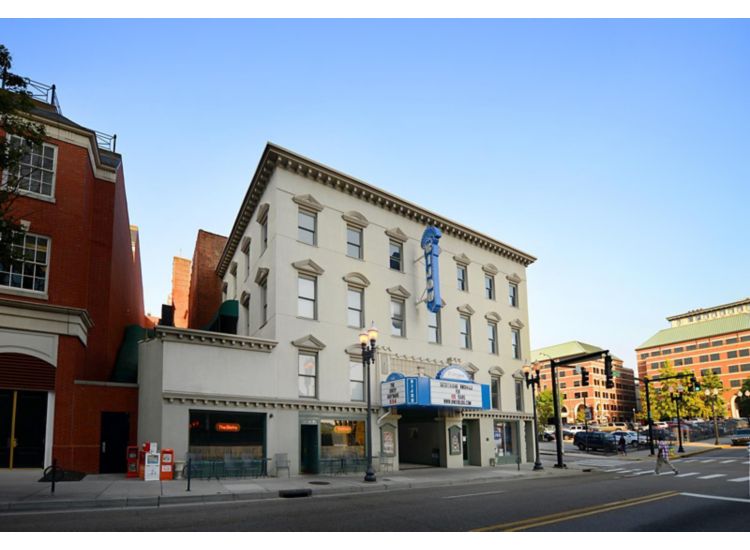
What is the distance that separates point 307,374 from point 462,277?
1361 cm

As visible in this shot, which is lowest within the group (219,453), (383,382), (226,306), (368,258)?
(219,453)

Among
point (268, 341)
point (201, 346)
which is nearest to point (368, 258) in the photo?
point (268, 341)

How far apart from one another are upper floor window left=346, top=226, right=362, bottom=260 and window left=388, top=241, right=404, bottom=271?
2126 mm

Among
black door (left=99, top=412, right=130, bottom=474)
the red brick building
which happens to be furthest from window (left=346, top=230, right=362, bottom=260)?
black door (left=99, top=412, right=130, bottom=474)

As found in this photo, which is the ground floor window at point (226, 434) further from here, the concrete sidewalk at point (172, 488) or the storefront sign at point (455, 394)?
the storefront sign at point (455, 394)

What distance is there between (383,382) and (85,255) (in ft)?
48.5

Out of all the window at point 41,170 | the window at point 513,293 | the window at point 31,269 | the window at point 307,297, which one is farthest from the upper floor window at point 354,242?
the window at point 513,293

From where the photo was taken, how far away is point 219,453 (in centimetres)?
2284

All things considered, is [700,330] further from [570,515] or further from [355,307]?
[570,515]

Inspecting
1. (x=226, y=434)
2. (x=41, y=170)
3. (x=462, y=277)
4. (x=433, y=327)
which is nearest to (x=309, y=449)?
(x=226, y=434)

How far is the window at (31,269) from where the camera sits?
20703 millimetres

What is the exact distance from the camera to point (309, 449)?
25.9 m

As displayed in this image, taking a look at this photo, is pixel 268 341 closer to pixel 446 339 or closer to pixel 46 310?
pixel 46 310

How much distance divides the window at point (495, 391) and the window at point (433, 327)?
5892mm
